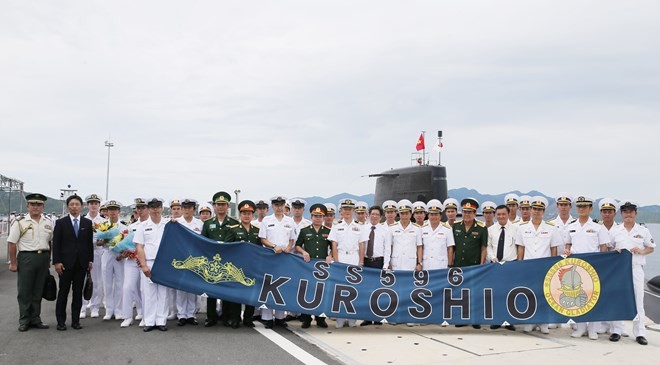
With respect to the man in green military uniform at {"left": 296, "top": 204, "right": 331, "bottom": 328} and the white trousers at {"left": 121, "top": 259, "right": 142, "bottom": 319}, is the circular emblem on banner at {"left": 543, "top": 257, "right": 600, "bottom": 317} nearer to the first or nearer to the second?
the man in green military uniform at {"left": 296, "top": 204, "right": 331, "bottom": 328}

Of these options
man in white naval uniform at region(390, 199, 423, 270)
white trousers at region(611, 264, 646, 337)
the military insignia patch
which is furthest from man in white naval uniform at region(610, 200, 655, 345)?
the military insignia patch

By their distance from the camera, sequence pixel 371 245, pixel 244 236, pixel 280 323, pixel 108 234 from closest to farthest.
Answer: pixel 280 323
pixel 244 236
pixel 108 234
pixel 371 245

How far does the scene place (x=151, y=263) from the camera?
7.55 meters

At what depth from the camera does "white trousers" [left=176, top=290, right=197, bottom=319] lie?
302 inches

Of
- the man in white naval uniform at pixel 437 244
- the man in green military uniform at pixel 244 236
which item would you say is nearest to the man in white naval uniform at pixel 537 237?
the man in white naval uniform at pixel 437 244

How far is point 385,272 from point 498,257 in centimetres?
181

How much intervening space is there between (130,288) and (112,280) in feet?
2.82

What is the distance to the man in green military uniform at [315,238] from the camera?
773 centimetres

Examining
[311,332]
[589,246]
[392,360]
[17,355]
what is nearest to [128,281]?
[17,355]

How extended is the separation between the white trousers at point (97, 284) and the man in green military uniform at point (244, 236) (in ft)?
8.63

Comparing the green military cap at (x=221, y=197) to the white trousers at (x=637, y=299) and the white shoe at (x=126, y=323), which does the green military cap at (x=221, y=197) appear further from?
the white trousers at (x=637, y=299)

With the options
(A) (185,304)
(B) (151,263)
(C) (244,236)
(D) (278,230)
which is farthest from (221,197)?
(A) (185,304)

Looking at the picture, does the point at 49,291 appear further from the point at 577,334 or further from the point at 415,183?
the point at 415,183

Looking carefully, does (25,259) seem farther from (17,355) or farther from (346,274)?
(346,274)
